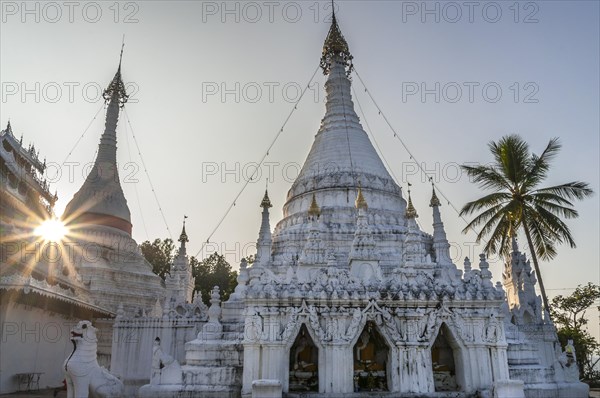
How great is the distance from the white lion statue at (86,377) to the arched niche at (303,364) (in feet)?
17.6

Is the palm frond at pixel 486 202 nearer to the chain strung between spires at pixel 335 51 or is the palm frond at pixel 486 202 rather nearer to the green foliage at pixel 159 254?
the chain strung between spires at pixel 335 51

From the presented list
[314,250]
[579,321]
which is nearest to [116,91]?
[314,250]

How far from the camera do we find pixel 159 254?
57906mm

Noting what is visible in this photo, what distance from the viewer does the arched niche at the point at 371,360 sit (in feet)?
48.2

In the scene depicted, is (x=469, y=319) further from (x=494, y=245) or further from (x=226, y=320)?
(x=494, y=245)

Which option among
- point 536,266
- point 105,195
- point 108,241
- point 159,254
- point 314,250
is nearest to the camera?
point 536,266

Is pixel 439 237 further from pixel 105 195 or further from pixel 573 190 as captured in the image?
pixel 105 195

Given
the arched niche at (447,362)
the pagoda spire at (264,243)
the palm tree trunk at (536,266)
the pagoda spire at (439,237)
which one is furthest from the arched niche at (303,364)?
the pagoda spire at (439,237)

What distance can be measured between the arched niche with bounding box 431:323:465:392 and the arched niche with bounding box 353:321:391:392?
1.65 metres

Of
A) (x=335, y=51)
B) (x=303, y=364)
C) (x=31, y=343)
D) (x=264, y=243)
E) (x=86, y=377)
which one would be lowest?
(x=86, y=377)

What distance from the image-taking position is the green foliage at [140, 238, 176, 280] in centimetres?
5566

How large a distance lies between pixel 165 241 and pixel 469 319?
170 feet

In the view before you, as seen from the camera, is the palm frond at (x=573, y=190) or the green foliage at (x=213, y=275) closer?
the palm frond at (x=573, y=190)

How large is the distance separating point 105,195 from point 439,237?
98.9ft
